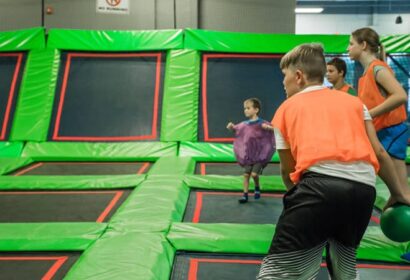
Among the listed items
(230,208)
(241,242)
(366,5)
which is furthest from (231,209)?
(366,5)

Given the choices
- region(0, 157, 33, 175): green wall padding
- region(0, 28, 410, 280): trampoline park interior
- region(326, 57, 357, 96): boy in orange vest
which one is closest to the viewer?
region(0, 28, 410, 280): trampoline park interior

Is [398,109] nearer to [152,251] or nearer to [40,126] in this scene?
[152,251]

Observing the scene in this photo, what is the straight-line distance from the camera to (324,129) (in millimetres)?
1282

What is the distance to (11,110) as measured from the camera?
5.12 metres

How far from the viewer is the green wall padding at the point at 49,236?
2238mm

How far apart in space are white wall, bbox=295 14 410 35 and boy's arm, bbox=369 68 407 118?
13295mm

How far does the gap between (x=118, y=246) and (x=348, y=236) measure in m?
1.22

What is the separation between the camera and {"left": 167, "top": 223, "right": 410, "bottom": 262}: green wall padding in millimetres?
2238

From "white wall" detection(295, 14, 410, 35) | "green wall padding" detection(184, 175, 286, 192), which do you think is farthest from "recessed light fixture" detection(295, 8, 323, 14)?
"green wall padding" detection(184, 175, 286, 192)

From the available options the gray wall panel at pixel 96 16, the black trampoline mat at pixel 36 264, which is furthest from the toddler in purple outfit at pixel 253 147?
the gray wall panel at pixel 96 16

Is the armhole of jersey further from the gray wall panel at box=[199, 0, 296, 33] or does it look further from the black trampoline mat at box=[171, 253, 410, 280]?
the gray wall panel at box=[199, 0, 296, 33]

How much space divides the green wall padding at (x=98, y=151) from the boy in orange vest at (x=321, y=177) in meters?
3.49

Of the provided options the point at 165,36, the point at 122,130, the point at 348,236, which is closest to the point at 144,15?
the point at 165,36

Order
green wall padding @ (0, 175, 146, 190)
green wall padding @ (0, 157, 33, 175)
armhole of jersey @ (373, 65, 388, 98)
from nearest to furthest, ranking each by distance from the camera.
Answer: armhole of jersey @ (373, 65, 388, 98) → green wall padding @ (0, 175, 146, 190) → green wall padding @ (0, 157, 33, 175)
